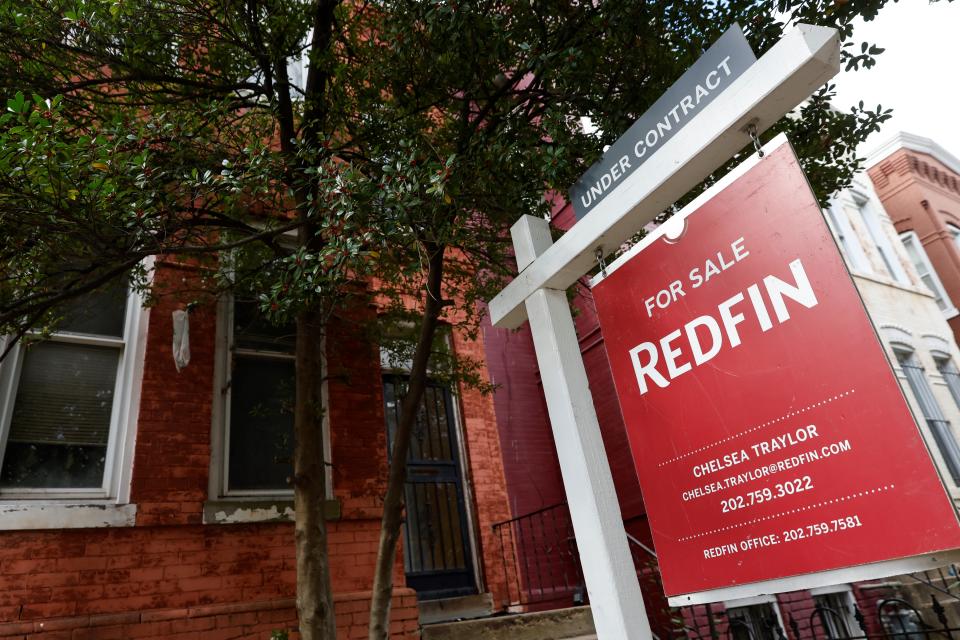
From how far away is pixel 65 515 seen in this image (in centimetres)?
436

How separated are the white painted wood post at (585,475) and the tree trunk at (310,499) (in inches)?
85.1

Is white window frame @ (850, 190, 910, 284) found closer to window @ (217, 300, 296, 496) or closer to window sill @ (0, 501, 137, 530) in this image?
window @ (217, 300, 296, 496)

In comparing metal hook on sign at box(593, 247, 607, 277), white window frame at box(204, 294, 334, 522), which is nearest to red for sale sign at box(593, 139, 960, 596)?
metal hook on sign at box(593, 247, 607, 277)

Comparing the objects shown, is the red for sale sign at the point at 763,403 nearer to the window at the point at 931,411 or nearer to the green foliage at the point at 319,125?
the green foliage at the point at 319,125

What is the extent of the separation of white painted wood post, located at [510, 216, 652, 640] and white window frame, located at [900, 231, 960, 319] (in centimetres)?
1694

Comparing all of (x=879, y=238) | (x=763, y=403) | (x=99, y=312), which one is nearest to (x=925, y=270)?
(x=879, y=238)

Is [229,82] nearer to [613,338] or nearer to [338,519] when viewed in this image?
[338,519]

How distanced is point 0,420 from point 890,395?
5.52 meters

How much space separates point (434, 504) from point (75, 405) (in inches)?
177

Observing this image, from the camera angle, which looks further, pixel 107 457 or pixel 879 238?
pixel 879 238

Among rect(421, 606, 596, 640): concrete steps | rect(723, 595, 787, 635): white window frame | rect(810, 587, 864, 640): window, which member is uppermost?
rect(421, 606, 596, 640): concrete steps

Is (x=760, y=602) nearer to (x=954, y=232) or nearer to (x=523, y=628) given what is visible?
(x=523, y=628)

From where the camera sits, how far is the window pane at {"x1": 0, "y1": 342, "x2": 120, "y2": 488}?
4578 mm

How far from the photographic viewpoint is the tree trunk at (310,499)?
12.9ft
